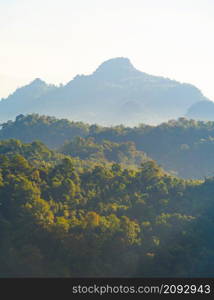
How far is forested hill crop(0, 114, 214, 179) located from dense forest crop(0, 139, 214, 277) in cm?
1810

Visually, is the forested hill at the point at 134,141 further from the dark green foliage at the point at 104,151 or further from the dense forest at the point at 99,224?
the dense forest at the point at 99,224

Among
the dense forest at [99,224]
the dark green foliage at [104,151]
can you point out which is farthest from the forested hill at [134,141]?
the dense forest at [99,224]

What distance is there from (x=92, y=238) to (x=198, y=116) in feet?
487

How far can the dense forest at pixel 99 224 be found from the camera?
27.6 m

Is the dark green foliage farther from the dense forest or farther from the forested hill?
the dense forest

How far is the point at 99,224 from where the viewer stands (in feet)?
97.3

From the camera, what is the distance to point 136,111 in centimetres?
19700

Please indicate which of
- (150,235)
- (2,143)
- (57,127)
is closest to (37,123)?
(57,127)

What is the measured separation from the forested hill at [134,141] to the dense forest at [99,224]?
1810 centimetres

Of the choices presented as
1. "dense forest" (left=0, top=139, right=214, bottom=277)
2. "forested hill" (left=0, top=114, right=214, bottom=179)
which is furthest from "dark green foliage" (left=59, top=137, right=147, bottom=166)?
"dense forest" (left=0, top=139, right=214, bottom=277)

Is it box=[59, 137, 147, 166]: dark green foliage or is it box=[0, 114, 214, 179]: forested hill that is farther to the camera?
box=[0, 114, 214, 179]: forested hill

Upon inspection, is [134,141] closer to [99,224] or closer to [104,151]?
[104,151]

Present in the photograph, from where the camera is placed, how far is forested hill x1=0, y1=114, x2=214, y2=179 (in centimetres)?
6050

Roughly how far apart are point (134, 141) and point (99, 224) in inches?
1636
